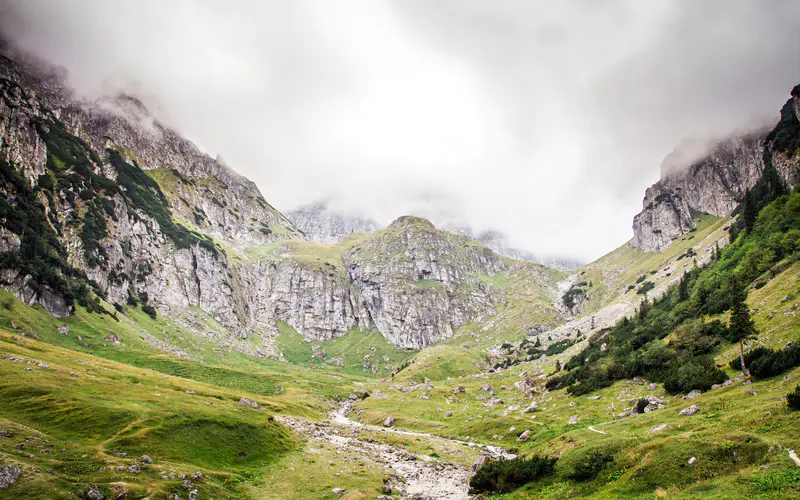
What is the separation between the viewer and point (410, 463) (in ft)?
176

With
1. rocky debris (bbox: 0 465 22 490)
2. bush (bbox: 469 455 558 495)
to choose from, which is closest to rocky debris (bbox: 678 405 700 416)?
bush (bbox: 469 455 558 495)

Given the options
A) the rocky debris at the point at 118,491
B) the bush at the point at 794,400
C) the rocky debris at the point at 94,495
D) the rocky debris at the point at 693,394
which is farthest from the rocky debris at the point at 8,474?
the rocky debris at the point at 693,394

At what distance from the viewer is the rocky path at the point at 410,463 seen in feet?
130

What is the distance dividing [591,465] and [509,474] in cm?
808

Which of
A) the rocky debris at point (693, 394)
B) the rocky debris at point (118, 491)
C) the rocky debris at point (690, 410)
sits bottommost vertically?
the rocky debris at point (118, 491)

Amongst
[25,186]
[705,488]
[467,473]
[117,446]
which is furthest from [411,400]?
[25,186]

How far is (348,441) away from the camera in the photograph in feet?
235

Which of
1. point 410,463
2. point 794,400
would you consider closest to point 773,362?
point 794,400

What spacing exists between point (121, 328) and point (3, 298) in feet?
153

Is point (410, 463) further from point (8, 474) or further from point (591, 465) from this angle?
point (8, 474)

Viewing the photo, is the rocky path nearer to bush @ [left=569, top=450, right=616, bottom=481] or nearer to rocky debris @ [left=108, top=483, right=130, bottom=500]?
bush @ [left=569, top=450, right=616, bottom=481]

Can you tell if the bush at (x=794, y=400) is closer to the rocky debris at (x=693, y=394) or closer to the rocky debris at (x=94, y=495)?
the rocky debris at (x=693, y=394)

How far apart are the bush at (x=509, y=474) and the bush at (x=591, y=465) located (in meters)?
3.71

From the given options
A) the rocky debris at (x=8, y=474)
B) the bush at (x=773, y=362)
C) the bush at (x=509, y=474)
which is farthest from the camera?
the bush at (x=773, y=362)
